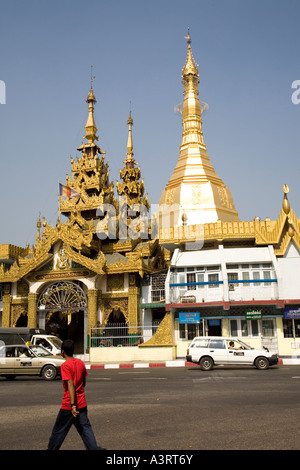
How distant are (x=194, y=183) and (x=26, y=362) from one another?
26619 mm

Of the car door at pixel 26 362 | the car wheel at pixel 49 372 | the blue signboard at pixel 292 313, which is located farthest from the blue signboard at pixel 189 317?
the car door at pixel 26 362

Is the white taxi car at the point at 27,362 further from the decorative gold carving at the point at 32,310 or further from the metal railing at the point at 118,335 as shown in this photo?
the decorative gold carving at the point at 32,310

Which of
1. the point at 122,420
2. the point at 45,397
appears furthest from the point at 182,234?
the point at 122,420

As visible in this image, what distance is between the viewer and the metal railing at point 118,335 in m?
27.3

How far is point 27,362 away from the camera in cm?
1697

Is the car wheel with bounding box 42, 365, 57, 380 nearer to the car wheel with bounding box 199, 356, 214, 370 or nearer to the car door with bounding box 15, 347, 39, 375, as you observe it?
the car door with bounding box 15, 347, 39, 375

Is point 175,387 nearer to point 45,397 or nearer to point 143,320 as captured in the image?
point 45,397

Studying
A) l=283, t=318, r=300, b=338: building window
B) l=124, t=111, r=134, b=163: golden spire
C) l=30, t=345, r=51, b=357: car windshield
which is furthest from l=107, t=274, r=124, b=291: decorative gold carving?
l=124, t=111, r=134, b=163: golden spire

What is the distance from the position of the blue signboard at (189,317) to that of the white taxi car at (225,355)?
7.20 metres

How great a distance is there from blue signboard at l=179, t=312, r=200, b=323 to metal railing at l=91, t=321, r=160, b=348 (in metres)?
1.54

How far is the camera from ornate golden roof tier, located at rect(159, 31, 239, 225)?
38594 mm

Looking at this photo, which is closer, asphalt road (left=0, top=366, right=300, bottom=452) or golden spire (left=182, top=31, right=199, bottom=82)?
asphalt road (left=0, top=366, right=300, bottom=452)
